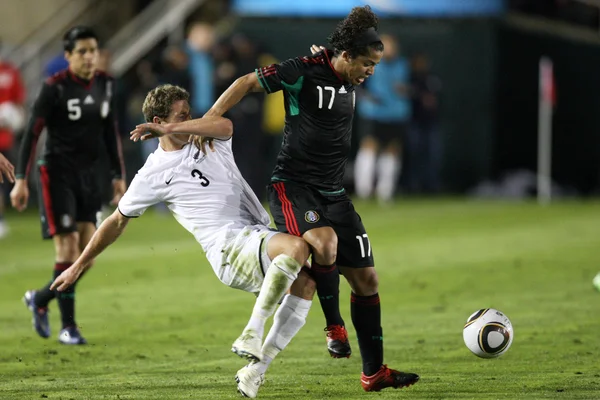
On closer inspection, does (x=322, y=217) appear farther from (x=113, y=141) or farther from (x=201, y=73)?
(x=201, y=73)

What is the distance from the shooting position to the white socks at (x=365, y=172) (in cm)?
2212

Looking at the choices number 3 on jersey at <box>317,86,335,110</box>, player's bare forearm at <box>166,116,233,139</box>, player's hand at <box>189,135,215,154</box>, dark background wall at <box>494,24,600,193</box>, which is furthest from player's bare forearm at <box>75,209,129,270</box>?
dark background wall at <box>494,24,600,193</box>

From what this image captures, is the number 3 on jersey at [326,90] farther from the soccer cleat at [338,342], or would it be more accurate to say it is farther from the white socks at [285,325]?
the soccer cleat at [338,342]

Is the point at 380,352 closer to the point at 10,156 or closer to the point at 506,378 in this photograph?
the point at 506,378

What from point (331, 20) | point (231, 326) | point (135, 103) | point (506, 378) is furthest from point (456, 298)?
point (331, 20)

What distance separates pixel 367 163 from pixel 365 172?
0.20 metres

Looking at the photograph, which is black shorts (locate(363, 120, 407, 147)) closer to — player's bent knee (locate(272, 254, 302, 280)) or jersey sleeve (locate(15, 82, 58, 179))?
jersey sleeve (locate(15, 82, 58, 179))

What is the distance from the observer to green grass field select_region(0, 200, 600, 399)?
23.1 feet

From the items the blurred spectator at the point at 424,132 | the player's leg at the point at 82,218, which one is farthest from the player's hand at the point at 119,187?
the blurred spectator at the point at 424,132

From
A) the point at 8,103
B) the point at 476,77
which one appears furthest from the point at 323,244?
the point at 476,77

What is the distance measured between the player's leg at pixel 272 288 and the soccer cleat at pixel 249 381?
0.41 ft

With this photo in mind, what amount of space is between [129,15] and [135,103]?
585cm

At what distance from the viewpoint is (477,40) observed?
77.4 feet

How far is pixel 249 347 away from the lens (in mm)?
6297
